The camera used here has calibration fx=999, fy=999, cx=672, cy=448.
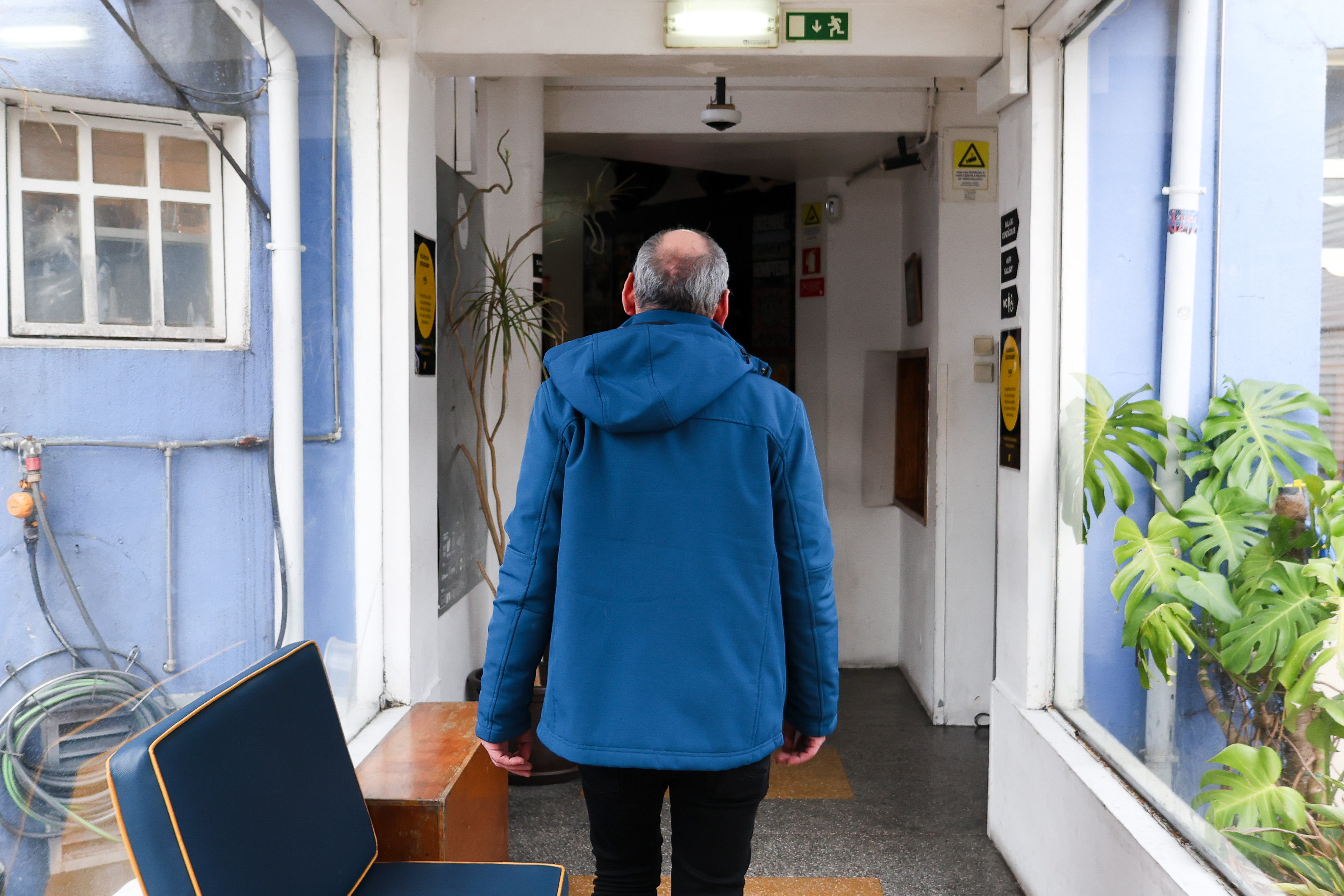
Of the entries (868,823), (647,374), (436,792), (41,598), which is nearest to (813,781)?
(868,823)

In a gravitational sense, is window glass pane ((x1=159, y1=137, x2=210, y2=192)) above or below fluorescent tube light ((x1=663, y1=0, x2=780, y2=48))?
below

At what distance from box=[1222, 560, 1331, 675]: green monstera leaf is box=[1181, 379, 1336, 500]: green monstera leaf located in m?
0.17

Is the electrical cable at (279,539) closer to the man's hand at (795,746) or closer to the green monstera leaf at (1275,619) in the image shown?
the man's hand at (795,746)

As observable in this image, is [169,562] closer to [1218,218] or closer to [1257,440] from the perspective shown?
[1257,440]

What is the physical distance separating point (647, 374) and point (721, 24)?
1718 mm

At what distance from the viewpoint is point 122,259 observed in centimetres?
173

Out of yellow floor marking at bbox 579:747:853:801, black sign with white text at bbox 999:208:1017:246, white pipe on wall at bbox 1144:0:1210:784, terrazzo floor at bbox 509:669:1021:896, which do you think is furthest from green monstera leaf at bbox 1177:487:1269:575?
yellow floor marking at bbox 579:747:853:801

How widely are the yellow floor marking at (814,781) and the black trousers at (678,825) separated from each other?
70.3 inches

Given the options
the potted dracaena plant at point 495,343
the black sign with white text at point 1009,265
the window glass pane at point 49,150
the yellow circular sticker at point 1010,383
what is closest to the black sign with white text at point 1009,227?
the black sign with white text at point 1009,265

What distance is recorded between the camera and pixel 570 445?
1.63 meters

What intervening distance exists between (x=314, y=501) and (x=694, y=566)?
55.4 inches

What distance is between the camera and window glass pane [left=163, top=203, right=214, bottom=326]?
189 centimetres

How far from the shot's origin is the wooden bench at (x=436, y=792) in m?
2.11

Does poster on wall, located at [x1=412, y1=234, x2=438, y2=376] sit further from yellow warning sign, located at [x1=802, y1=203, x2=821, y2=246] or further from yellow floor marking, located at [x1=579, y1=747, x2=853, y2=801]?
yellow warning sign, located at [x1=802, y1=203, x2=821, y2=246]
